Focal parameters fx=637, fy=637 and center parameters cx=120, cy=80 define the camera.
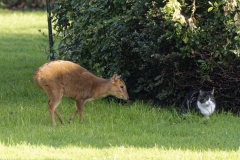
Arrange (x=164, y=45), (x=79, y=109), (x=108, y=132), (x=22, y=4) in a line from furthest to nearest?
(x=22, y=4)
(x=164, y=45)
(x=79, y=109)
(x=108, y=132)

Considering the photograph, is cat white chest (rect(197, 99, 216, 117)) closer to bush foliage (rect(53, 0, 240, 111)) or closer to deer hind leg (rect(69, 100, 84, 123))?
bush foliage (rect(53, 0, 240, 111))

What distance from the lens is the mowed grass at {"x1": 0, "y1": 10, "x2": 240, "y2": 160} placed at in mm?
8352

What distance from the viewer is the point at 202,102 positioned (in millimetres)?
10961

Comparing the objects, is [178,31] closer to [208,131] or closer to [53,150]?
[208,131]

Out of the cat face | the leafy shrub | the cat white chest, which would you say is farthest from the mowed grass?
the leafy shrub

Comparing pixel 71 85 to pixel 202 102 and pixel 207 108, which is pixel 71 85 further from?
pixel 207 108

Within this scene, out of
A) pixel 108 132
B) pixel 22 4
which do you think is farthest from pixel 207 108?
pixel 22 4

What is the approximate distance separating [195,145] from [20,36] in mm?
14671

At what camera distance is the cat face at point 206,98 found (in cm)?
1095

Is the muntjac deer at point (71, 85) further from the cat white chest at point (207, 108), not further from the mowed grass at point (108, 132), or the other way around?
the cat white chest at point (207, 108)

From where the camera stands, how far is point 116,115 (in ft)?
36.3

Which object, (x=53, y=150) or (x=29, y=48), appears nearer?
(x=53, y=150)

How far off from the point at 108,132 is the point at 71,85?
1.39m

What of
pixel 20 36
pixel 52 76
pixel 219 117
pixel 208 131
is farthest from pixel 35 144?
pixel 20 36
